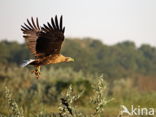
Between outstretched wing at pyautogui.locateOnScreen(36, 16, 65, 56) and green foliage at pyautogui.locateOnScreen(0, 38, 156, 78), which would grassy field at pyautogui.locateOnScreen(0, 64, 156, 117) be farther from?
green foliage at pyautogui.locateOnScreen(0, 38, 156, 78)

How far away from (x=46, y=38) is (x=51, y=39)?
0.29 feet

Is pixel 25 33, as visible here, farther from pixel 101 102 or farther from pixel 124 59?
pixel 124 59

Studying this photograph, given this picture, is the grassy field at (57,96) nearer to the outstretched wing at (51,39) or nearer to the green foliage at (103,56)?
the outstretched wing at (51,39)

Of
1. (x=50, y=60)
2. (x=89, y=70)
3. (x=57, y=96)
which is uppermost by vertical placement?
(x=50, y=60)

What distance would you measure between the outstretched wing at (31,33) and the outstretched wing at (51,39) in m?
0.07

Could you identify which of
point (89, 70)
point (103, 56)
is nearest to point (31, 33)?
point (89, 70)

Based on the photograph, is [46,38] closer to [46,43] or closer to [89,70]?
[46,43]

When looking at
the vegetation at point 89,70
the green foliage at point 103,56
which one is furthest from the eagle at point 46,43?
the green foliage at point 103,56

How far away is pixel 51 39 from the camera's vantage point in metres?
8.23

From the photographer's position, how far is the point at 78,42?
220 ft

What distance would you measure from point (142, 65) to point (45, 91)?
36.0 meters

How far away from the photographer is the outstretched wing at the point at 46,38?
805 centimetres

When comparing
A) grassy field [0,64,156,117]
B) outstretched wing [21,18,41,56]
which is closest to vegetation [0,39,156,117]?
grassy field [0,64,156,117]

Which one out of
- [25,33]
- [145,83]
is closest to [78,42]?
[145,83]
